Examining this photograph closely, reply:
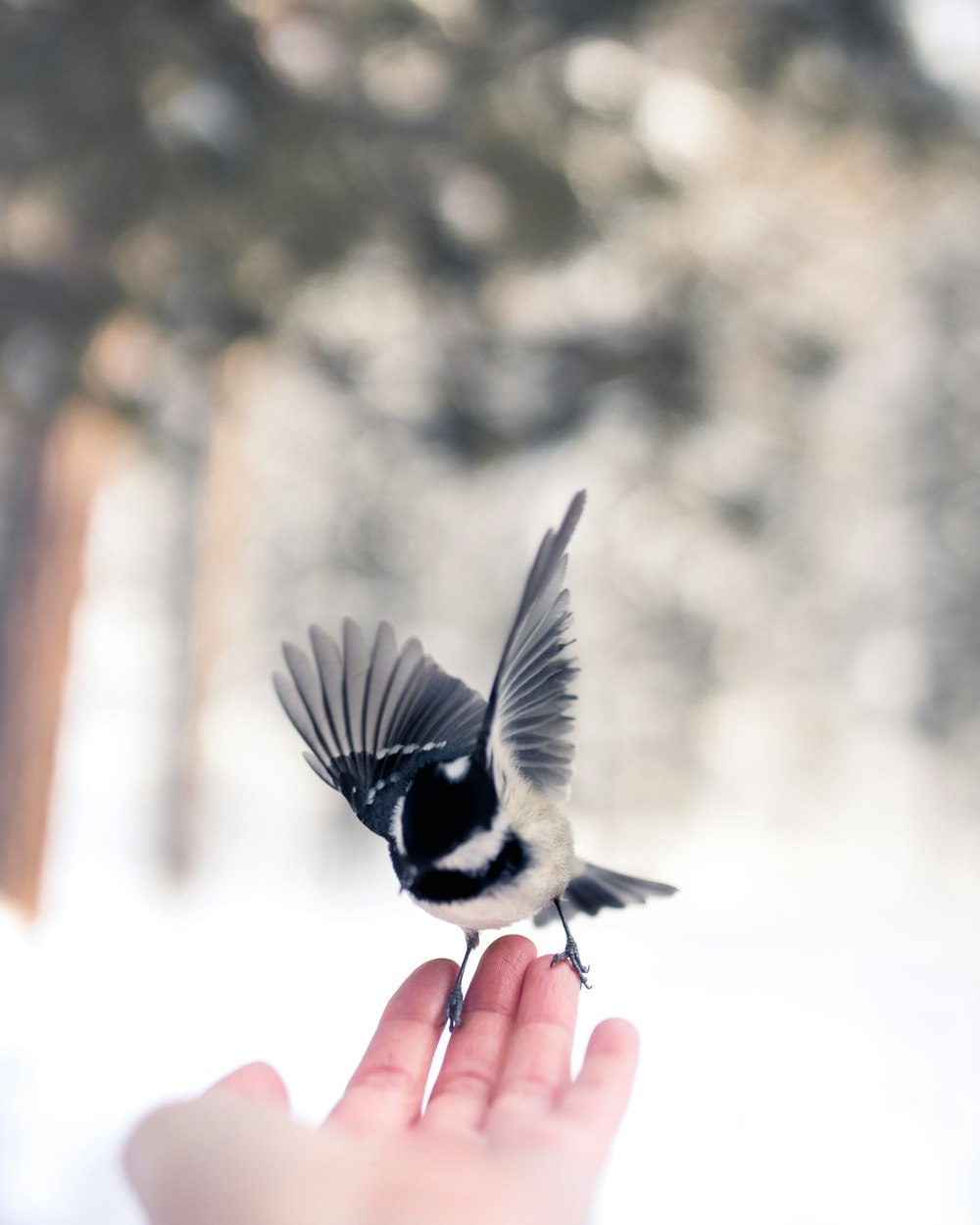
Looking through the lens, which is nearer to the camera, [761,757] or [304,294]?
[304,294]

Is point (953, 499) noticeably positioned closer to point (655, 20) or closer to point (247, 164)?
point (655, 20)

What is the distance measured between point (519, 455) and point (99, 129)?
1876 millimetres

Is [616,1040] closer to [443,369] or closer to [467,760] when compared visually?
[467,760]

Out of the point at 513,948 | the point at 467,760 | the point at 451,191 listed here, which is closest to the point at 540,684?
the point at 467,760

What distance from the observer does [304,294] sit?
3768 mm

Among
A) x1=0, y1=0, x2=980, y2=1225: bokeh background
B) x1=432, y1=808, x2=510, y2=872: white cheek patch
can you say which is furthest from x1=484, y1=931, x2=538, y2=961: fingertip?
x1=0, y1=0, x2=980, y2=1225: bokeh background

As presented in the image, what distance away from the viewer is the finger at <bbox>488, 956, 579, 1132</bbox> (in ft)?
4.21

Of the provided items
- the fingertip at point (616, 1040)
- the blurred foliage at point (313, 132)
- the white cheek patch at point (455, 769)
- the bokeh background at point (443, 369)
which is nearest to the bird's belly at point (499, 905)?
the white cheek patch at point (455, 769)

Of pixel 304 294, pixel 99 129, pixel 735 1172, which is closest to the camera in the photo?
pixel 735 1172

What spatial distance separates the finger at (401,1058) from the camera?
131cm

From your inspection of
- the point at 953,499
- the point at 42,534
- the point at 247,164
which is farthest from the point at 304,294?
the point at 953,499

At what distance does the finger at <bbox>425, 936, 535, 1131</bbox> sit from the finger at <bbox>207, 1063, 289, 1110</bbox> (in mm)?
190

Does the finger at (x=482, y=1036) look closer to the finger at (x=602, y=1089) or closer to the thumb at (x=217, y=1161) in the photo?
the finger at (x=602, y=1089)

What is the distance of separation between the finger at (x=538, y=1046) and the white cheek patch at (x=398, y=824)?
0.35 metres
